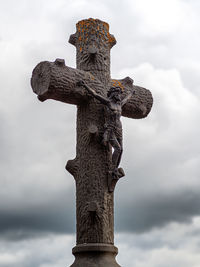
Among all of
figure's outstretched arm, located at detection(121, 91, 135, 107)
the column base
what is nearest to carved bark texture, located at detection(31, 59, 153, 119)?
figure's outstretched arm, located at detection(121, 91, 135, 107)

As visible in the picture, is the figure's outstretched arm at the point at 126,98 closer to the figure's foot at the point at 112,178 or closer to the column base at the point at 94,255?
the figure's foot at the point at 112,178

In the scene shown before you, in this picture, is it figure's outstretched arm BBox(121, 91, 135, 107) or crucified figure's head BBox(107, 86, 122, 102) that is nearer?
crucified figure's head BBox(107, 86, 122, 102)

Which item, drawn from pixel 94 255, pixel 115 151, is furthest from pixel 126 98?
pixel 94 255

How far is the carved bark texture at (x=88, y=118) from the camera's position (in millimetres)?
8047

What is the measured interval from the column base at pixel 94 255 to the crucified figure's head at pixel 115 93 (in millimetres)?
2399

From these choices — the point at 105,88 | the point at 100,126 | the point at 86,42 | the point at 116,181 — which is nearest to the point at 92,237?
the point at 116,181

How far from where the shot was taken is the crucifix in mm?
7961

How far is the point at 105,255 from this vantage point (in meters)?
7.89

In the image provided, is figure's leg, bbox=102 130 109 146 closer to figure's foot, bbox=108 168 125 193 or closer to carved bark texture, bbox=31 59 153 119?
figure's foot, bbox=108 168 125 193

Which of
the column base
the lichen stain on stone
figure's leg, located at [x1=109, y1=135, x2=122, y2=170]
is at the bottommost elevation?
the column base

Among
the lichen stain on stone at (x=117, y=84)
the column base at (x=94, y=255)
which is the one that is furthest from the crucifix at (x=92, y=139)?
the lichen stain on stone at (x=117, y=84)

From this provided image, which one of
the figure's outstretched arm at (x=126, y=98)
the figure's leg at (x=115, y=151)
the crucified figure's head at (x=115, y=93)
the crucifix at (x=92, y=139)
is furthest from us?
the figure's outstretched arm at (x=126, y=98)

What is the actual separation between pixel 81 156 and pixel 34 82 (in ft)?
5.01

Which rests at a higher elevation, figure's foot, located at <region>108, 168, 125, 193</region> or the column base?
figure's foot, located at <region>108, 168, 125, 193</region>
